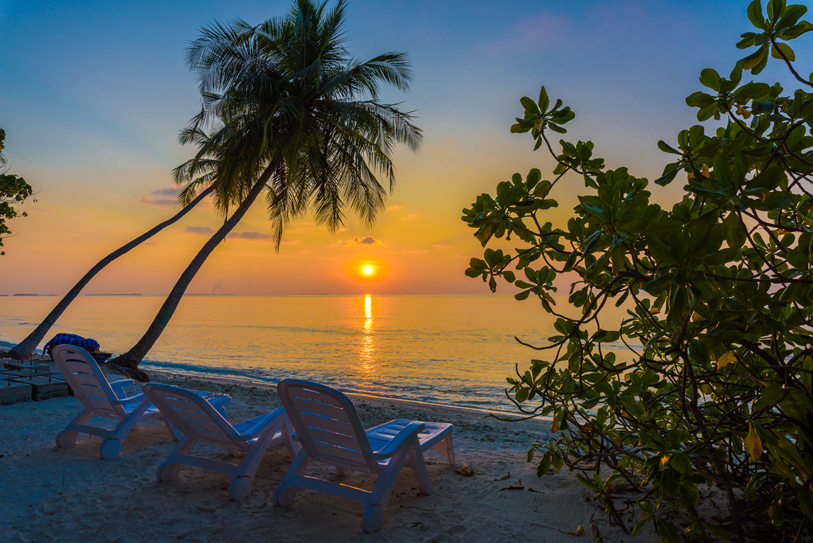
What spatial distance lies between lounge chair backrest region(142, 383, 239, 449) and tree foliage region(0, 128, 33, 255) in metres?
10.3

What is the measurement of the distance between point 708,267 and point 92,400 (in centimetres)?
472

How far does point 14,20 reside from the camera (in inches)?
364

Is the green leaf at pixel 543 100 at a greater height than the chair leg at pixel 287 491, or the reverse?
the green leaf at pixel 543 100

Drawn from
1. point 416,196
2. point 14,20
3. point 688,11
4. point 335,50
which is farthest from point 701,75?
point 14,20

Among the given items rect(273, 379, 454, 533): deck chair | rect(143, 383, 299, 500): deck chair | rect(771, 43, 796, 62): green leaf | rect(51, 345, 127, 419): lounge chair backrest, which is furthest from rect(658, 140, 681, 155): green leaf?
rect(51, 345, 127, 419): lounge chair backrest

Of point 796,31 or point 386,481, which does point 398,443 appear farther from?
point 796,31

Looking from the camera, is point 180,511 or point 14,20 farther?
point 14,20

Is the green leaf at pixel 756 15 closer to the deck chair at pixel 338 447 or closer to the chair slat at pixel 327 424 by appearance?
the deck chair at pixel 338 447

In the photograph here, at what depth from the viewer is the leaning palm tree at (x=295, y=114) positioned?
9.48 metres

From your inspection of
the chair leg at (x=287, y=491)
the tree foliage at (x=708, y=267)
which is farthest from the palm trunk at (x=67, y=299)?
the tree foliage at (x=708, y=267)

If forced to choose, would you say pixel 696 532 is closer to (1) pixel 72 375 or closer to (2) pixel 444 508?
(2) pixel 444 508

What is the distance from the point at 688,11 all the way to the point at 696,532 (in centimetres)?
420

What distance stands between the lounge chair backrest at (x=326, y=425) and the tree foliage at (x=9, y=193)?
11339mm

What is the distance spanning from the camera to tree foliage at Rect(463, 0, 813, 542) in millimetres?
1214
